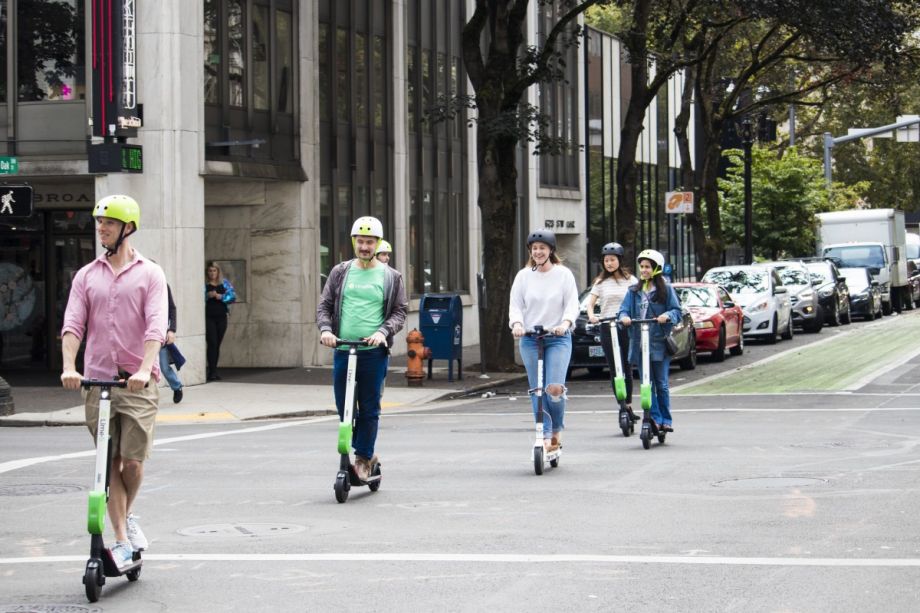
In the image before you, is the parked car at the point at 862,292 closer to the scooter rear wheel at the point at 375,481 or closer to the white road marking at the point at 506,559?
the scooter rear wheel at the point at 375,481

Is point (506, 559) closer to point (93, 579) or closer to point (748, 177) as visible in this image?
point (93, 579)

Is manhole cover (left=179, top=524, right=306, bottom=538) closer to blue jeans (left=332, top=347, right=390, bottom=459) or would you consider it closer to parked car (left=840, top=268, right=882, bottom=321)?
blue jeans (left=332, top=347, right=390, bottom=459)

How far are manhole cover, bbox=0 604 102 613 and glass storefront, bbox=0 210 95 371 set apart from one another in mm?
18563

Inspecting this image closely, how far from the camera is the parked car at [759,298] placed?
3359cm

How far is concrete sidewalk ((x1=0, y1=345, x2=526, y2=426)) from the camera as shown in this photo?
20.0m

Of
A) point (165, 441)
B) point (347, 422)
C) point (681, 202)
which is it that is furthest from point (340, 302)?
point (681, 202)

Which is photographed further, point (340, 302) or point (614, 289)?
point (614, 289)


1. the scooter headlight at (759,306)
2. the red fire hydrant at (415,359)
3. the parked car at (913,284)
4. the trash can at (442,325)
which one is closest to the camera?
the red fire hydrant at (415,359)

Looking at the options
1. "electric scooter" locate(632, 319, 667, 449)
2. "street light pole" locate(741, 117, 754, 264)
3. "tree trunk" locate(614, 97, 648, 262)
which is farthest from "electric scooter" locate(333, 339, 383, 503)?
"street light pole" locate(741, 117, 754, 264)

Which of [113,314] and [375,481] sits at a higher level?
[113,314]

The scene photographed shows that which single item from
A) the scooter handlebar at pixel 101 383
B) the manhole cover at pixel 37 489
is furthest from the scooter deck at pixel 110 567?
the manhole cover at pixel 37 489

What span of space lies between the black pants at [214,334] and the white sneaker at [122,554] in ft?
54.9

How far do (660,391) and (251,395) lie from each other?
9.45 metres

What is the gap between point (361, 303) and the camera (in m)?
11.3
